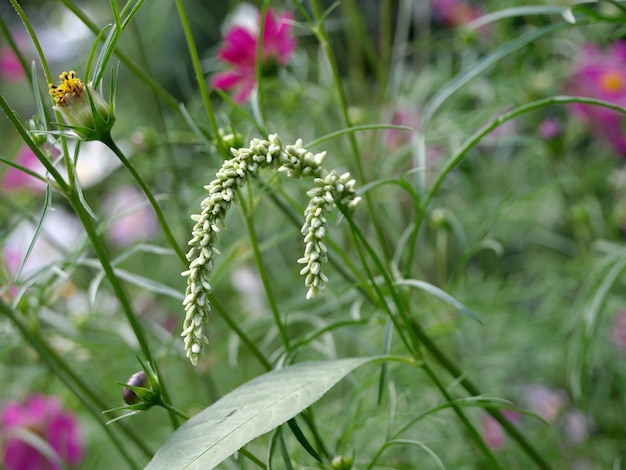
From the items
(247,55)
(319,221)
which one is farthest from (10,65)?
(319,221)

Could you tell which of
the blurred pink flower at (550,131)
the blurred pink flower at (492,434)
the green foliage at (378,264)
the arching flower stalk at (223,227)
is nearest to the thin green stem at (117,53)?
the green foliage at (378,264)

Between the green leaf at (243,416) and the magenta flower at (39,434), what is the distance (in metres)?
0.45

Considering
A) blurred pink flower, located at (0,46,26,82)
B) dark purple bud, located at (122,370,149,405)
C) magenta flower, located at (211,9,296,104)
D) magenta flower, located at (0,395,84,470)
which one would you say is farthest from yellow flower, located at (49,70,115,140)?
blurred pink flower, located at (0,46,26,82)

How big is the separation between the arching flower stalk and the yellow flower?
73 millimetres

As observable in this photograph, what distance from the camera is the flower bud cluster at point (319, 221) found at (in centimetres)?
29

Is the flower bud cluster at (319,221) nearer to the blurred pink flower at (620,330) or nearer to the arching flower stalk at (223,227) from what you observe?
the arching flower stalk at (223,227)

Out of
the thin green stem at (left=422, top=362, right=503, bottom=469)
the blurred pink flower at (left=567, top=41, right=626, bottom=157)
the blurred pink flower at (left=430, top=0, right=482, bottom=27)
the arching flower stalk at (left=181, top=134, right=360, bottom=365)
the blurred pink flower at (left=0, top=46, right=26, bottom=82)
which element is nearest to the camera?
the arching flower stalk at (left=181, top=134, right=360, bottom=365)

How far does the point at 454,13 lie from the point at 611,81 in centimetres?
20

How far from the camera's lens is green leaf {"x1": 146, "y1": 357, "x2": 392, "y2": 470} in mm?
314

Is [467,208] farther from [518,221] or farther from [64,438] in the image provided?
[64,438]

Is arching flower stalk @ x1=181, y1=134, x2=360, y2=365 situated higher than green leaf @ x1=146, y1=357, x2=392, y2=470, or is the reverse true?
arching flower stalk @ x1=181, y1=134, x2=360, y2=365

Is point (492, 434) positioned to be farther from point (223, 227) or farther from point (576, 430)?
point (223, 227)

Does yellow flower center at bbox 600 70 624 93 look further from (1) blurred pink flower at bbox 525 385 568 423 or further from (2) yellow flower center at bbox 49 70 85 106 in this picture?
(2) yellow flower center at bbox 49 70 85 106

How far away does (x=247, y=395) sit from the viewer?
351 millimetres
